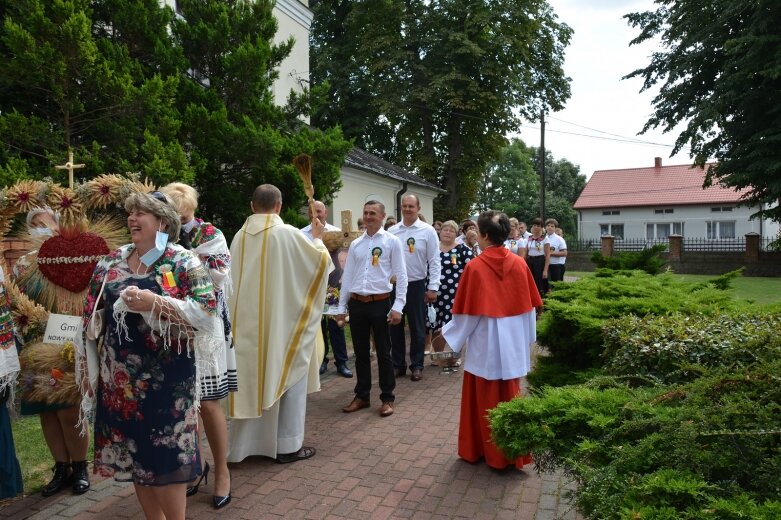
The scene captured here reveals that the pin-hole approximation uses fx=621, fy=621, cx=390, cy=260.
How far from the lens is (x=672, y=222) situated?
4622 centimetres

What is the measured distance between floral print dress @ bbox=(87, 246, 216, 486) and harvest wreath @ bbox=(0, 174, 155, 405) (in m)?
0.88

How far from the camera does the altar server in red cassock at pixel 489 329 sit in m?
4.66

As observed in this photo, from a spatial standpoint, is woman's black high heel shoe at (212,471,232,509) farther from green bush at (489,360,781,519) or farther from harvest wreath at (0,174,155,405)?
green bush at (489,360,781,519)

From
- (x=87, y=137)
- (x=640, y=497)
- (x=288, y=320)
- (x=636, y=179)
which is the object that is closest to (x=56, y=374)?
(x=288, y=320)

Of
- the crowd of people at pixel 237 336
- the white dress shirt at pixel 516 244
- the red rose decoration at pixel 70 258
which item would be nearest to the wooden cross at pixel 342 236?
the crowd of people at pixel 237 336

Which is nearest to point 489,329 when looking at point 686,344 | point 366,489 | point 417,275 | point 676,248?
point 366,489

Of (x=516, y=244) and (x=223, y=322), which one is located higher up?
(x=516, y=244)

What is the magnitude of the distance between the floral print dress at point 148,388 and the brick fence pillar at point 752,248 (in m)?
29.6

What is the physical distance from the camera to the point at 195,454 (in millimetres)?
3072

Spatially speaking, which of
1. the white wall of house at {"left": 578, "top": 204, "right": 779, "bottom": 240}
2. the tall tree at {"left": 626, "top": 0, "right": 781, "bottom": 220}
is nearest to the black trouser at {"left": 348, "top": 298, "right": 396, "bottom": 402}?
the tall tree at {"left": 626, "top": 0, "right": 781, "bottom": 220}

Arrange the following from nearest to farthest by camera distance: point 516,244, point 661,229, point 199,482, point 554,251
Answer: point 199,482
point 516,244
point 554,251
point 661,229

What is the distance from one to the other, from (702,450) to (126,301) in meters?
2.36

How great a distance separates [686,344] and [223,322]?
2626 mm

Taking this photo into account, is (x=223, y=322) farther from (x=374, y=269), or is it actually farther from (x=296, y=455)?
(x=374, y=269)
